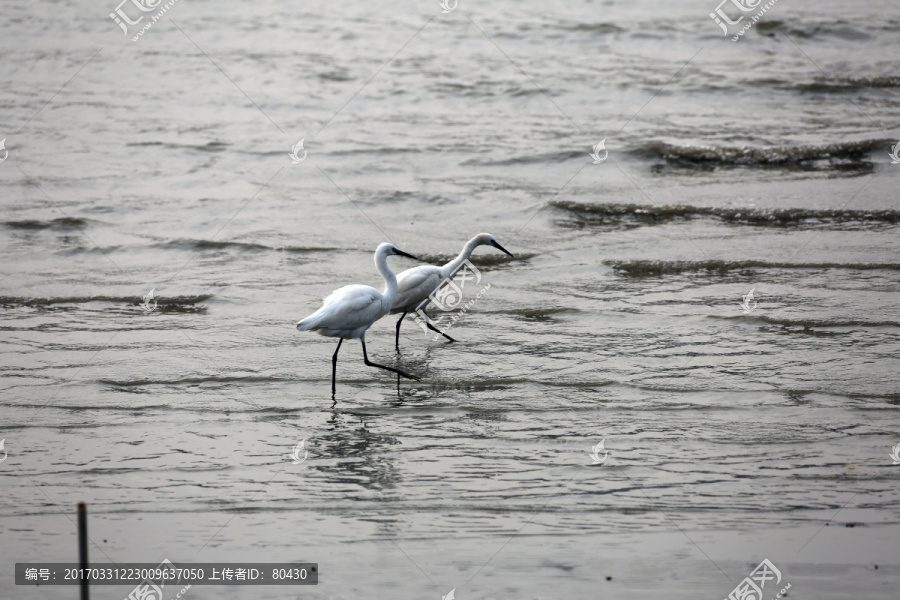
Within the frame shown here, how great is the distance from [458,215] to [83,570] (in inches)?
395

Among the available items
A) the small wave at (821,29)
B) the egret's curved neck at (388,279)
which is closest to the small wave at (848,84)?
the small wave at (821,29)

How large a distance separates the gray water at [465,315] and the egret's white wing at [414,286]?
0.45 metres

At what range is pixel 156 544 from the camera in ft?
15.4

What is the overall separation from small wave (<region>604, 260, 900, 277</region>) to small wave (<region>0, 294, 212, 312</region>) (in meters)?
4.42

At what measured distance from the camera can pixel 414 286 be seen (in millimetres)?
8188

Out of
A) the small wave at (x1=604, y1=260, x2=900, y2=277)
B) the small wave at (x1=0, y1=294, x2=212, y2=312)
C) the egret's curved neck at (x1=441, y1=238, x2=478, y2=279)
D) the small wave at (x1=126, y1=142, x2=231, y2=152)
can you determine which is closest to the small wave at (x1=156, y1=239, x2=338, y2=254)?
the small wave at (x1=0, y1=294, x2=212, y2=312)

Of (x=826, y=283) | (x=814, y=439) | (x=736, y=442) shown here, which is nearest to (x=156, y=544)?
(x=736, y=442)

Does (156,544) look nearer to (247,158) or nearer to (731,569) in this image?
(731,569)

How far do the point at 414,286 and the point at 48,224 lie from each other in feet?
19.5

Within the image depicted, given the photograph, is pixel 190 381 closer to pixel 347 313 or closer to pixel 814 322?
pixel 347 313

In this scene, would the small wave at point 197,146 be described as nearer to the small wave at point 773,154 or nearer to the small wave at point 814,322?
the small wave at point 773,154

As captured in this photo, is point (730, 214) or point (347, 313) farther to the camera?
point (730, 214)

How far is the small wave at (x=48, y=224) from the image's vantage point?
38.3 feet

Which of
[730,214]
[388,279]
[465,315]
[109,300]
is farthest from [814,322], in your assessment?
[109,300]
